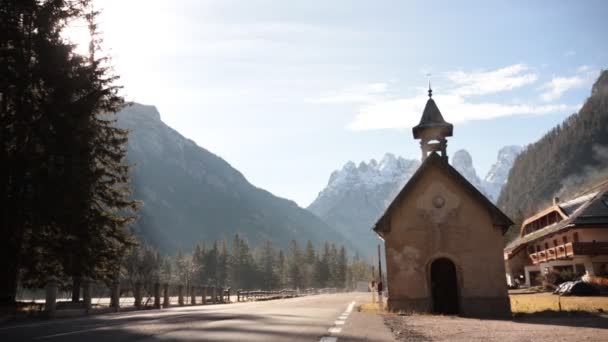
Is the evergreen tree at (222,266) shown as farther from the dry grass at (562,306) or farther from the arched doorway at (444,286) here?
the arched doorway at (444,286)

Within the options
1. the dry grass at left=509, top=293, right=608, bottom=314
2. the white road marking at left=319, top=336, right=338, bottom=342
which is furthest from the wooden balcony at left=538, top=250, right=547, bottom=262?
the white road marking at left=319, top=336, right=338, bottom=342

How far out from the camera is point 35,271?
25406mm

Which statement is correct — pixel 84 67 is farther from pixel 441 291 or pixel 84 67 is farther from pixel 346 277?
pixel 346 277

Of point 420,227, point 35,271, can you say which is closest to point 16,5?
point 35,271

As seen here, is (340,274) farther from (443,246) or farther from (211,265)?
(443,246)

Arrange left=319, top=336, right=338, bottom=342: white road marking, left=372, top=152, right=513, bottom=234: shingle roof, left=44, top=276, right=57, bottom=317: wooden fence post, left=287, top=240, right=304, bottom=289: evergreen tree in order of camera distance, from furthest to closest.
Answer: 1. left=287, top=240, right=304, bottom=289: evergreen tree
2. left=372, top=152, right=513, bottom=234: shingle roof
3. left=44, top=276, right=57, bottom=317: wooden fence post
4. left=319, top=336, right=338, bottom=342: white road marking

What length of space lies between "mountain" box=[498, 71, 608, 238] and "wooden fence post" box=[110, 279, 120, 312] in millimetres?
126564

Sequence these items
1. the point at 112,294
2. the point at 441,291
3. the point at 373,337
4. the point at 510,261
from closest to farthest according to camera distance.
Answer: the point at 373,337 < the point at 441,291 < the point at 112,294 < the point at 510,261

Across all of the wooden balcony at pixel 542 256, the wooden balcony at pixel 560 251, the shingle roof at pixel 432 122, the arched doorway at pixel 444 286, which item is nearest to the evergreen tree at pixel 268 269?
the wooden balcony at pixel 542 256

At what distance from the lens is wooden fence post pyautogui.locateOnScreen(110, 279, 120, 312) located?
90.7 ft

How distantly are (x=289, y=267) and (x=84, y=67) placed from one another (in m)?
131

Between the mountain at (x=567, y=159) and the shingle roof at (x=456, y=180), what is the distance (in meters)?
123

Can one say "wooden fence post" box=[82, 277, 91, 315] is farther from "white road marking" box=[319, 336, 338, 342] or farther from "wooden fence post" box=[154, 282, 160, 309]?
"white road marking" box=[319, 336, 338, 342]

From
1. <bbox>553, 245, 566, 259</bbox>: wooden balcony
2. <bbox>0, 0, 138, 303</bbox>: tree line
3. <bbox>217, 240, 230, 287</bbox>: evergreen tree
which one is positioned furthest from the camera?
<bbox>217, 240, 230, 287</bbox>: evergreen tree
